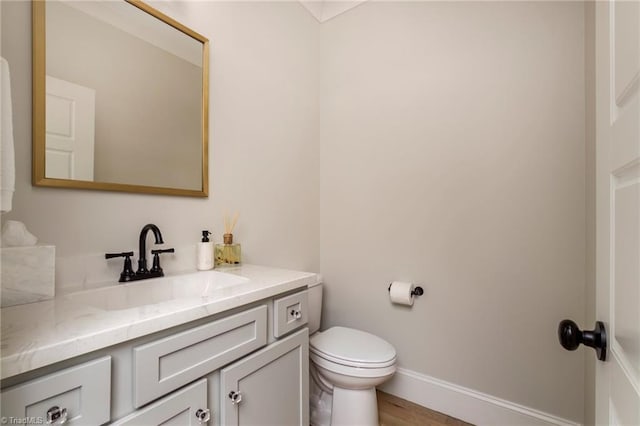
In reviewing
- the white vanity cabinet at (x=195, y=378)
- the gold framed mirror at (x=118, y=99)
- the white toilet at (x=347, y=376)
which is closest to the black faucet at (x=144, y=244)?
the gold framed mirror at (x=118, y=99)

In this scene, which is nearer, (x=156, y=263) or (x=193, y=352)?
(x=193, y=352)

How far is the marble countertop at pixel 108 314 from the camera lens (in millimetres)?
505

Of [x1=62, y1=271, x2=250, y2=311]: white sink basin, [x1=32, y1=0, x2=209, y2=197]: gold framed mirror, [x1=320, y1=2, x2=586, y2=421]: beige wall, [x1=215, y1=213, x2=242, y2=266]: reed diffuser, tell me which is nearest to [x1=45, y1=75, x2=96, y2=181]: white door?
[x1=32, y1=0, x2=209, y2=197]: gold framed mirror

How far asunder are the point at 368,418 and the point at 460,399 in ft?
1.86

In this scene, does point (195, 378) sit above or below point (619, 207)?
below

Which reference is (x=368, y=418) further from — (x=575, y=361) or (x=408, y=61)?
(x=408, y=61)

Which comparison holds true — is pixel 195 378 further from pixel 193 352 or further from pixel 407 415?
pixel 407 415

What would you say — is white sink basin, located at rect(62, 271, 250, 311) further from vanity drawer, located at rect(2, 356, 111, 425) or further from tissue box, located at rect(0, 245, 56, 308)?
vanity drawer, located at rect(2, 356, 111, 425)

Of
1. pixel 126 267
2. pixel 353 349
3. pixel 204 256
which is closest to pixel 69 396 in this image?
pixel 126 267

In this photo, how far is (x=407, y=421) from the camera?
1.56 meters

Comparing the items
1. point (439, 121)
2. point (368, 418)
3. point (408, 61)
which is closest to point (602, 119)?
point (439, 121)

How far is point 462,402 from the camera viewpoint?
156 cm

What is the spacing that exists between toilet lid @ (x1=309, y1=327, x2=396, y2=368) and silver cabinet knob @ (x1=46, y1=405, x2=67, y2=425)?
Result: 3.52ft

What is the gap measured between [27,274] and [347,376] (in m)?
1.25
